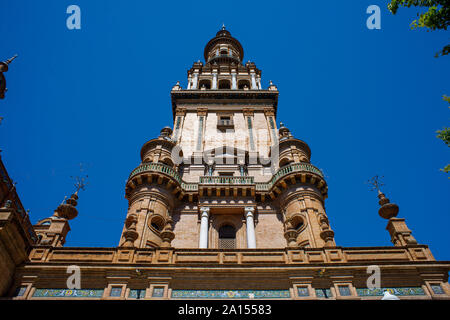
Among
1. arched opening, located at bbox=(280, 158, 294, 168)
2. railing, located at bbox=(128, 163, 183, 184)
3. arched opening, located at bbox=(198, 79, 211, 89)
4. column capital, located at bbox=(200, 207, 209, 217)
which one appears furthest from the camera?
arched opening, located at bbox=(198, 79, 211, 89)

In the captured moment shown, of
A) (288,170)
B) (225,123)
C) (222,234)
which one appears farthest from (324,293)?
(225,123)

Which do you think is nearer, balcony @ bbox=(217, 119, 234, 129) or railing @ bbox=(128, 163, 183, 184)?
railing @ bbox=(128, 163, 183, 184)

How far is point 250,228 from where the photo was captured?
877 inches

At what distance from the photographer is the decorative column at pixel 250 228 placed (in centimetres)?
2125

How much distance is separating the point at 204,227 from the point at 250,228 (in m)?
2.82

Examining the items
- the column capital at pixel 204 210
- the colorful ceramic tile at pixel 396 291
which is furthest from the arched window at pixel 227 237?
the colorful ceramic tile at pixel 396 291

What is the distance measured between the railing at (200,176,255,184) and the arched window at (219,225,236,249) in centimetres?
321

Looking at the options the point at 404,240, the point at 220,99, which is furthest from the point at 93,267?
the point at 220,99

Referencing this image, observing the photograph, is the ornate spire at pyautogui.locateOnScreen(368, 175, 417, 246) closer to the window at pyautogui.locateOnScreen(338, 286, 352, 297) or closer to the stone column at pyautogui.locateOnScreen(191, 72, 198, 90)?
the window at pyautogui.locateOnScreen(338, 286, 352, 297)

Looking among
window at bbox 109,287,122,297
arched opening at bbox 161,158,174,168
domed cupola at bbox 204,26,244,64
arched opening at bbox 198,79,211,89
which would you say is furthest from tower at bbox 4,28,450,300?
domed cupola at bbox 204,26,244,64

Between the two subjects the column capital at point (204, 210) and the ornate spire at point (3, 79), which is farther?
the column capital at point (204, 210)

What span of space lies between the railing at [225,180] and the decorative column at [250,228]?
92.3 inches

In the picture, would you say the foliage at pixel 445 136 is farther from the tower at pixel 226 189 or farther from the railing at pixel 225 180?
the railing at pixel 225 180

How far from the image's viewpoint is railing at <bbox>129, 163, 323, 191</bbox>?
79.6 feet
